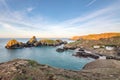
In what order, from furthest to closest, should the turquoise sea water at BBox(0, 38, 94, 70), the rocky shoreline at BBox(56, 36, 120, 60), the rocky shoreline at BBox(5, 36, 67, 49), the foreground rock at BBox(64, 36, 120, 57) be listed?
the rocky shoreline at BBox(5, 36, 67, 49) < the foreground rock at BBox(64, 36, 120, 57) < the rocky shoreline at BBox(56, 36, 120, 60) < the turquoise sea water at BBox(0, 38, 94, 70)

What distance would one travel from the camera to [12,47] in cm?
9350

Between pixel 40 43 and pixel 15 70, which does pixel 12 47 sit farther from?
pixel 15 70

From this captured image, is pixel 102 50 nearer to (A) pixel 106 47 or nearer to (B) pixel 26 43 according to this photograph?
(A) pixel 106 47

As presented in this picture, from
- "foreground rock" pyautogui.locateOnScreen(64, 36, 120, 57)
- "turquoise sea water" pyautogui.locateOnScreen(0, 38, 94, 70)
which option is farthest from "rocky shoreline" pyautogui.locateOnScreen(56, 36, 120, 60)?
"turquoise sea water" pyautogui.locateOnScreen(0, 38, 94, 70)

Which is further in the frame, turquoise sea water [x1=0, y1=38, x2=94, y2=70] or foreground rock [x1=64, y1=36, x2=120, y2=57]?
foreground rock [x1=64, y1=36, x2=120, y2=57]

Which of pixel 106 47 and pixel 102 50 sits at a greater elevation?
pixel 106 47

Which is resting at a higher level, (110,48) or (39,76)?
(39,76)

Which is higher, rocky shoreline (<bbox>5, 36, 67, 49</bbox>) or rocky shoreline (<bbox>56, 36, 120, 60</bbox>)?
rocky shoreline (<bbox>5, 36, 67, 49</bbox>)

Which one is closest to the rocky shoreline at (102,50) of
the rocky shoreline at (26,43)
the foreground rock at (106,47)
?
the foreground rock at (106,47)

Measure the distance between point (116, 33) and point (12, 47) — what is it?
11460cm

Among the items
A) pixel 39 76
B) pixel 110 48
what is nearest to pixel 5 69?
pixel 39 76

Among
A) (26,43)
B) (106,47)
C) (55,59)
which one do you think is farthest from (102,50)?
(26,43)

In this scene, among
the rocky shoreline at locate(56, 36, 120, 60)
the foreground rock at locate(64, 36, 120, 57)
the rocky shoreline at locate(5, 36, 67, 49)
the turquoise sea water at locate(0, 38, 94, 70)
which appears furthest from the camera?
the rocky shoreline at locate(5, 36, 67, 49)

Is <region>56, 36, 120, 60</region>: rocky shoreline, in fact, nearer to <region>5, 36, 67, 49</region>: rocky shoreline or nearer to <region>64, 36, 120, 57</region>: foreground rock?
<region>64, 36, 120, 57</region>: foreground rock
